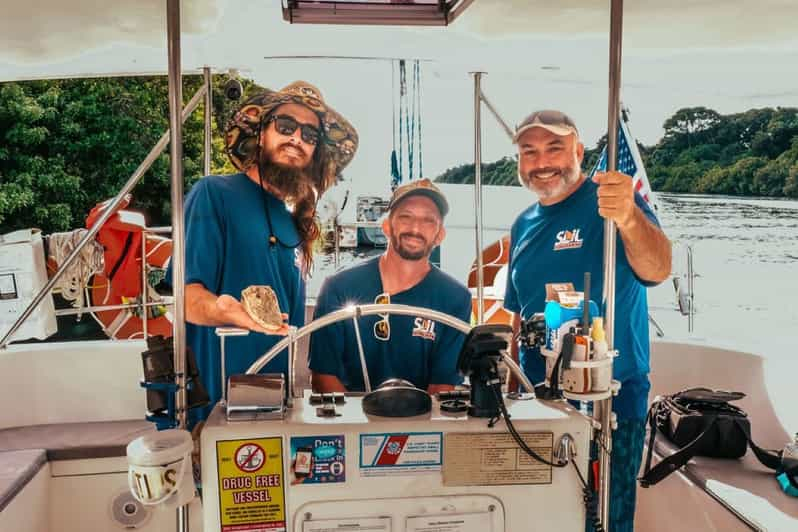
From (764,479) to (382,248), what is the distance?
1.48 m

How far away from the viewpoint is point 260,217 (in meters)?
2.27

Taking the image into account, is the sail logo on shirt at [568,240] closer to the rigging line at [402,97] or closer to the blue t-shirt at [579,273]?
the blue t-shirt at [579,273]

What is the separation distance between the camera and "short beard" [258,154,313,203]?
2.32 metres

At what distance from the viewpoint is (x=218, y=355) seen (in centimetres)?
225

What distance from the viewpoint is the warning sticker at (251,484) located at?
1004 mm

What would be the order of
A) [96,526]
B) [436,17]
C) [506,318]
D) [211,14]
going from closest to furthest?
[436,17], [211,14], [96,526], [506,318]

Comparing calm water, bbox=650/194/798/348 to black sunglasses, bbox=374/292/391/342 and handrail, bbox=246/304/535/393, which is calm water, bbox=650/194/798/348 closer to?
black sunglasses, bbox=374/292/391/342

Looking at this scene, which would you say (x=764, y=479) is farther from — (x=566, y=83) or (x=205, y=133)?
(x=205, y=133)

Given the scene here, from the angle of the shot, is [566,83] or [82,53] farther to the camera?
[566,83]

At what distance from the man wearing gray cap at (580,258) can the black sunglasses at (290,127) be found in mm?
763

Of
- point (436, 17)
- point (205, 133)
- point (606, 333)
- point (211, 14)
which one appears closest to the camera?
point (606, 333)

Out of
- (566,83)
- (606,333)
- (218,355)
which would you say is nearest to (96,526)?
(218,355)

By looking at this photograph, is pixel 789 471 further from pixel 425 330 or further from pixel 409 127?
pixel 409 127

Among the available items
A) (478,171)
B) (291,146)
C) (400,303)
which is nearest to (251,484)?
(400,303)
